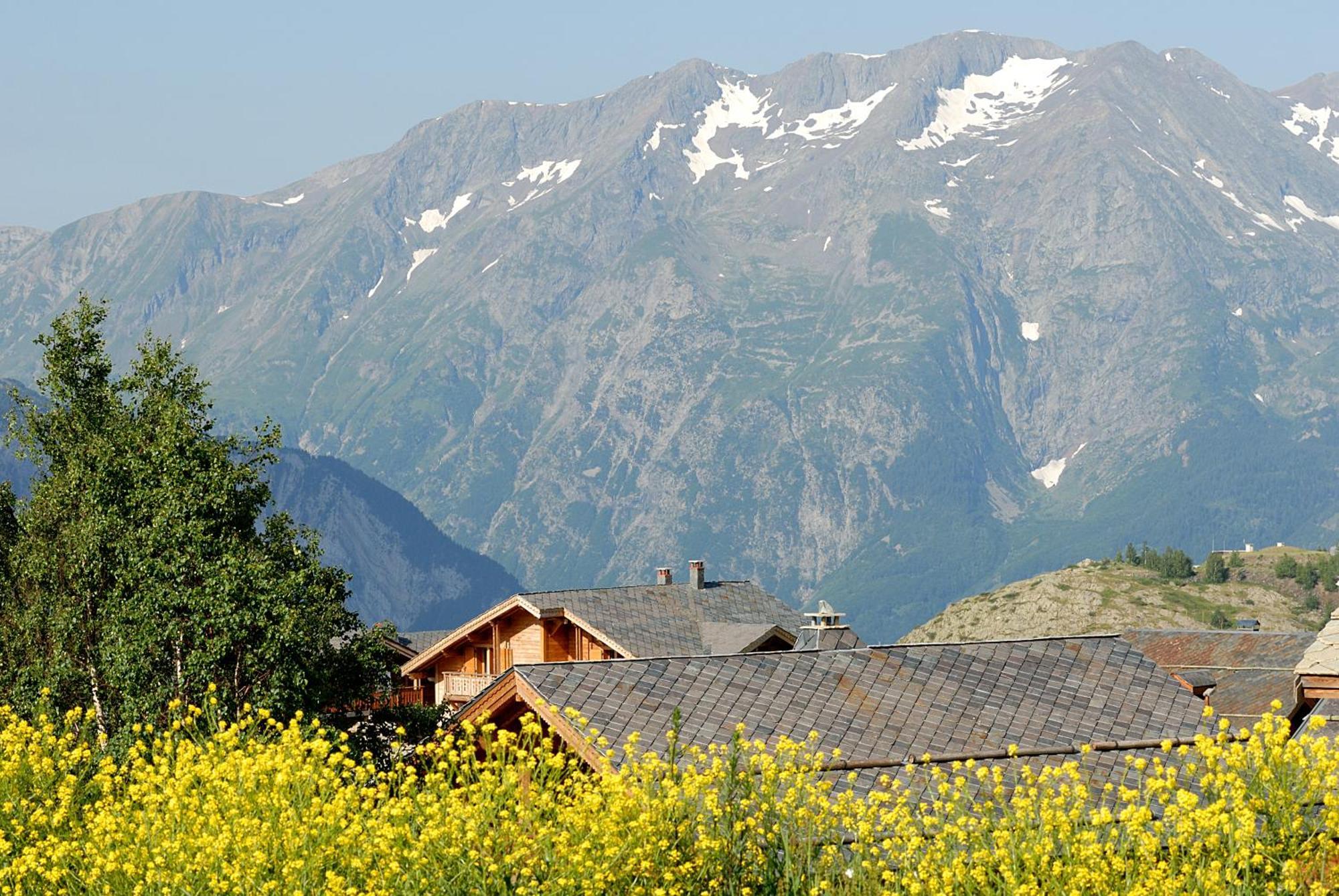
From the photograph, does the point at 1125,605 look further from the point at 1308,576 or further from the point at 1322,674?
the point at 1322,674

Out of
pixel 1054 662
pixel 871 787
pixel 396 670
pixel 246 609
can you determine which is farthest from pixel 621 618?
pixel 871 787

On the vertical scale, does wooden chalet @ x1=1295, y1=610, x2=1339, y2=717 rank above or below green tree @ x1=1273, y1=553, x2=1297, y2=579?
above

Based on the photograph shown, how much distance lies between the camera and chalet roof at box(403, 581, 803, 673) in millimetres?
62781

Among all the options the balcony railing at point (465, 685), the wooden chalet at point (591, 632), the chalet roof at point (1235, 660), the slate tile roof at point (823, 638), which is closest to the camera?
the slate tile roof at point (823, 638)

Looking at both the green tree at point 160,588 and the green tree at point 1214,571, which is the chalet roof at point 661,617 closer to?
the green tree at point 160,588

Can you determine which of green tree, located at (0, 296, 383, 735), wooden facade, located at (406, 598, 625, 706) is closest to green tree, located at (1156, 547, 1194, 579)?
wooden facade, located at (406, 598, 625, 706)

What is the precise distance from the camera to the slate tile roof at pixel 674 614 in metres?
63.1

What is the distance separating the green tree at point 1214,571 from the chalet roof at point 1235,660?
4863 inches

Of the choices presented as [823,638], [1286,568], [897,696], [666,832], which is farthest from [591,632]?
[1286,568]

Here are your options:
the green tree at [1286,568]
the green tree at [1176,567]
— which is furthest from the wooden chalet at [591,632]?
the green tree at [1286,568]

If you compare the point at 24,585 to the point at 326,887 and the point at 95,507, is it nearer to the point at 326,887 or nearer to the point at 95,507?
the point at 95,507

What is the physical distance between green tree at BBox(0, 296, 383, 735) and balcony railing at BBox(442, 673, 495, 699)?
13.0 meters

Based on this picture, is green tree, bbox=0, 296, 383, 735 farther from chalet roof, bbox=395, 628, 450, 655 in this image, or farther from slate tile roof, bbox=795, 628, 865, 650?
chalet roof, bbox=395, 628, 450, 655

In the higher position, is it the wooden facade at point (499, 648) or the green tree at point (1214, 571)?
the wooden facade at point (499, 648)
